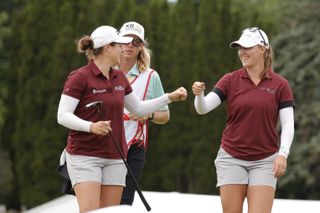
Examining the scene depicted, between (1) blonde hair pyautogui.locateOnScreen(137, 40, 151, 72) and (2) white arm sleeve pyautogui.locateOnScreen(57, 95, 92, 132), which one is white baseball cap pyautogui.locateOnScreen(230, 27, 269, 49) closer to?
(1) blonde hair pyautogui.locateOnScreen(137, 40, 151, 72)

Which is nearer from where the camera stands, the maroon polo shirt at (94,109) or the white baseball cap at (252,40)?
the maroon polo shirt at (94,109)

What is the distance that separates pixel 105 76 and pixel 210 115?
1302 centimetres

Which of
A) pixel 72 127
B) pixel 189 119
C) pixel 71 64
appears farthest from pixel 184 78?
pixel 72 127

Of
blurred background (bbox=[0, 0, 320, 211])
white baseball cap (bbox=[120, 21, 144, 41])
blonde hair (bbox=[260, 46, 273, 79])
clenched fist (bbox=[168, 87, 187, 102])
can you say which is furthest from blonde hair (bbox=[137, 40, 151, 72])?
blurred background (bbox=[0, 0, 320, 211])

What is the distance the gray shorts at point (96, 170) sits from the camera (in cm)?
538

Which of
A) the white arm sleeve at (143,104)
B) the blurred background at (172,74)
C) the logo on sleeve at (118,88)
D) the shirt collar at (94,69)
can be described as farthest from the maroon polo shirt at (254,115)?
the blurred background at (172,74)

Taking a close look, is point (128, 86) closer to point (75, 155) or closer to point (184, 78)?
point (75, 155)

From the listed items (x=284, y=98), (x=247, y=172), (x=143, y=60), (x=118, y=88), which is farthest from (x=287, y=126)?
(x=143, y=60)

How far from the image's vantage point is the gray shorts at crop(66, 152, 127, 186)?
17.7 ft

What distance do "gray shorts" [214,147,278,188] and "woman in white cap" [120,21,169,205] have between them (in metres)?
0.93

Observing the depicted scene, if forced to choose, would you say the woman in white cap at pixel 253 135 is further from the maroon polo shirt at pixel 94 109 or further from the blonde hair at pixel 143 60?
the blonde hair at pixel 143 60

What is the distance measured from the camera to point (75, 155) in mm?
5445

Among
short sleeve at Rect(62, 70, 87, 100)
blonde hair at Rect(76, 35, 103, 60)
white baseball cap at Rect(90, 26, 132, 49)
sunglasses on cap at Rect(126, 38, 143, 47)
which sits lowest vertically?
short sleeve at Rect(62, 70, 87, 100)

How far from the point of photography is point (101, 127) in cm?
514
